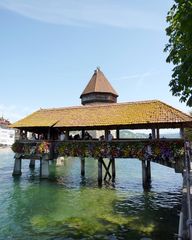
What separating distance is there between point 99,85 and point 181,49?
1705 inches

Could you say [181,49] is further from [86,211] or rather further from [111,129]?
[111,129]

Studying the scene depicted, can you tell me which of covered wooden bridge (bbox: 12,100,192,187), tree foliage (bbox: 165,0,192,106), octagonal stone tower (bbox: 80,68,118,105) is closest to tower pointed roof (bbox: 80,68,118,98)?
octagonal stone tower (bbox: 80,68,118,105)

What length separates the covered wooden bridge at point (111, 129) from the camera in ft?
67.2

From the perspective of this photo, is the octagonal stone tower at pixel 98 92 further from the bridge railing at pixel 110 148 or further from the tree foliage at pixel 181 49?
the tree foliage at pixel 181 49

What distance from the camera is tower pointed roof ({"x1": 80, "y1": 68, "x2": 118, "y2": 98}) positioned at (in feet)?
171

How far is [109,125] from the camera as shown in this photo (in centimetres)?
2169

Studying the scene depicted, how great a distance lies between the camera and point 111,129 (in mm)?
23266

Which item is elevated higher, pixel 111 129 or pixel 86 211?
pixel 111 129

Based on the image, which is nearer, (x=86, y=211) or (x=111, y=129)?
(x=86, y=211)

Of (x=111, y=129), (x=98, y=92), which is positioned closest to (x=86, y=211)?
(x=111, y=129)

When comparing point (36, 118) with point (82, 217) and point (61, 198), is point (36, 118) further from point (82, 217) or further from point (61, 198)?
point (82, 217)

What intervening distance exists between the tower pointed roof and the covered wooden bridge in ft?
81.7

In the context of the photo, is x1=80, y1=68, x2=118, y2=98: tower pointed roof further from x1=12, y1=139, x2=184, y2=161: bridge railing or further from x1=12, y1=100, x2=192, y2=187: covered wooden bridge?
x1=12, y1=139, x2=184, y2=161: bridge railing

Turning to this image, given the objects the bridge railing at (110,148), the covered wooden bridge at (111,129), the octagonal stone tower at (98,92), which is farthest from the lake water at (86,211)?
the octagonal stone tower at (98,92)
